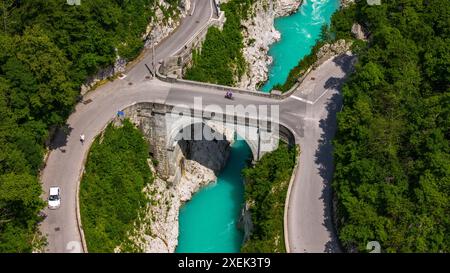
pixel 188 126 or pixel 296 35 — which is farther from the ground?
pixel 296 35

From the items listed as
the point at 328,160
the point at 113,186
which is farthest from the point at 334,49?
the point at 113,186

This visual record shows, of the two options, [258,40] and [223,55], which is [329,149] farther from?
[258,40]

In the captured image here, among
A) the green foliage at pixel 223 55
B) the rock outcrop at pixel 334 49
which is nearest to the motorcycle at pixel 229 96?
the green foliage at pixel 223 55

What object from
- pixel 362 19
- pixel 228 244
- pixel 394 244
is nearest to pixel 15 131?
pixel 228 244

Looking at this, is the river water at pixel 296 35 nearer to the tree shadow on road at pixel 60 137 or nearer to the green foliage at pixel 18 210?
the tree shadow on road at pixel 60 137

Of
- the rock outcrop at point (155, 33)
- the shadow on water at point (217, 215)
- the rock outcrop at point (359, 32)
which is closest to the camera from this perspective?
the shadow on water at point (217, 215)

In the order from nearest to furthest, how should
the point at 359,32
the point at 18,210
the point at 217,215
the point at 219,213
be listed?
the point at 18,210, the point at 217,215, the point at 219,213, the point at 359,32
